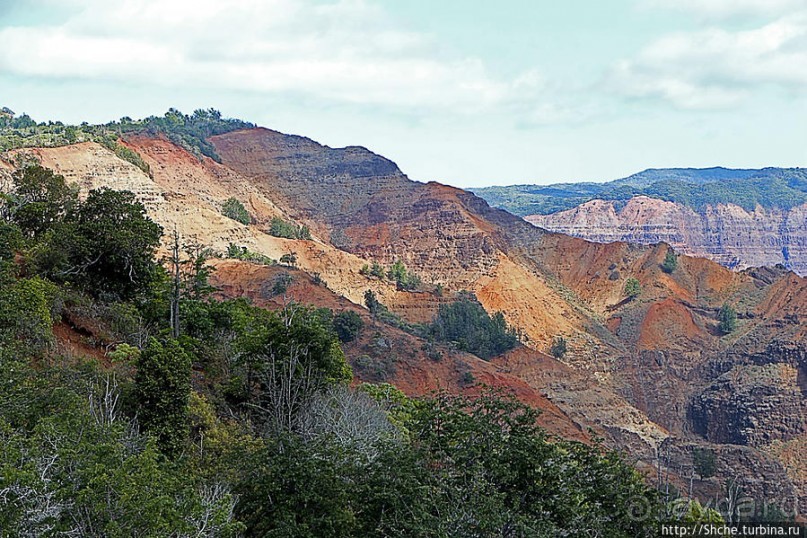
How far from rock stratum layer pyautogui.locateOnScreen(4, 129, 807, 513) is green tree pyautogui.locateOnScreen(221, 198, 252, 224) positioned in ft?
5.94

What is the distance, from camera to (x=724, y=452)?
2110 inches

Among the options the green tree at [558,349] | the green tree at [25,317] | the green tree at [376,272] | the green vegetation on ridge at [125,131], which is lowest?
the green tree at [558,349]

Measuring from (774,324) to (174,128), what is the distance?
8123 centimetres

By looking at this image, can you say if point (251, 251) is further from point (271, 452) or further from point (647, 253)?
point (271, 452)

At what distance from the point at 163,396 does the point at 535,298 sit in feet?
202

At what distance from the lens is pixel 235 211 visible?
8219 centimetres

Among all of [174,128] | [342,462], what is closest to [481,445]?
[342,462]

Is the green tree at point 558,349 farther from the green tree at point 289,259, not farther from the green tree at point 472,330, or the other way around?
the green tree at point 289,259

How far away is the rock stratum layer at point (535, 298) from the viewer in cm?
5522

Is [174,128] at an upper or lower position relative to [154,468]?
upper

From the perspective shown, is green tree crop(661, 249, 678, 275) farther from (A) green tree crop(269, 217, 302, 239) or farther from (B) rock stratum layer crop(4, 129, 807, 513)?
(A) green tree crop(269, 217, 302, 239)

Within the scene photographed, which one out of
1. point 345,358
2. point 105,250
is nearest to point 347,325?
point 345,358

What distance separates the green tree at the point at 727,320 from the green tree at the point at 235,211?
Answer: 48440 mm

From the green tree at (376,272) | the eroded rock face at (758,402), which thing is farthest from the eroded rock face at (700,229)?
the eroded rock face at (758,402)
